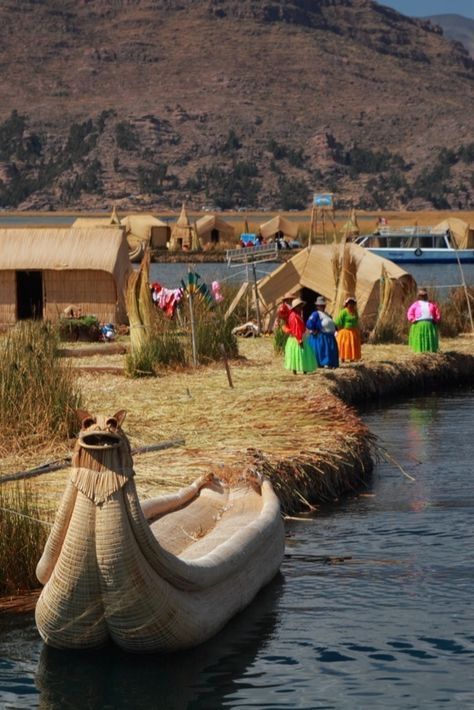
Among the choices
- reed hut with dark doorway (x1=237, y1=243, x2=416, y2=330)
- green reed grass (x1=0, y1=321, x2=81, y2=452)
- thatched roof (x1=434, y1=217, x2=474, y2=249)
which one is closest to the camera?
green reed grass (x1=0, y1=321, x2=81, y2=452)

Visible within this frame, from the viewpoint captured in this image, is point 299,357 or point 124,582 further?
point 299,357

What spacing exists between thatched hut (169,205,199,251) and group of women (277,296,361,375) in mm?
46305

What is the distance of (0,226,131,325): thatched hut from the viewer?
→ 957 inches

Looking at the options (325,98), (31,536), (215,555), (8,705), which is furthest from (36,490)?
(325,98)

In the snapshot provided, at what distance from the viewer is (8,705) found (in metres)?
7.34

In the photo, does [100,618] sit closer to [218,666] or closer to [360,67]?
[218,666]

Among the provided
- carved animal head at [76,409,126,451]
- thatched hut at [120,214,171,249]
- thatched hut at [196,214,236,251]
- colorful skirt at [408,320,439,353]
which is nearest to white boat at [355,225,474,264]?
thatched hut at [196,214,236,251]

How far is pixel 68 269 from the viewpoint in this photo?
79.5 ft

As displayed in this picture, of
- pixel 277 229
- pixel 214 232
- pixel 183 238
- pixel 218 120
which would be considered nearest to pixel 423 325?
pixel 183 238

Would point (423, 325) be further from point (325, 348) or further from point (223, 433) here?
point (223, 433)

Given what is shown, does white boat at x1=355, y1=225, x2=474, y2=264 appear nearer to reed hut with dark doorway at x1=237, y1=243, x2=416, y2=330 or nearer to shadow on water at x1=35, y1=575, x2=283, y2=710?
reed hut with dark doorway at x1=237, y1=243, x2=416, y2=330

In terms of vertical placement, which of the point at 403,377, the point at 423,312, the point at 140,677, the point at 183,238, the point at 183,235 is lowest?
the point at 140,677

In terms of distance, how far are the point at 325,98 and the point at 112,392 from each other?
539ft

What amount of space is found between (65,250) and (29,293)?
6.63 ft
